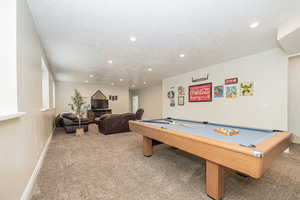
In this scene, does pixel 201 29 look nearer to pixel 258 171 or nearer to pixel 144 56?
pixel 144 56

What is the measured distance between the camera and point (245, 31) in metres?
2.27

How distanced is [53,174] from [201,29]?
A: 11.7ft

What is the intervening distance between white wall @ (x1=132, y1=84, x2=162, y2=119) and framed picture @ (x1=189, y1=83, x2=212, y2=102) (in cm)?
362

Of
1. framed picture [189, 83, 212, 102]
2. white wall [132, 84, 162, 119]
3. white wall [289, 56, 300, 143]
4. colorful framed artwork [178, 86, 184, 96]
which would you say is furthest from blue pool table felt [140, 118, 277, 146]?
white wall [132, 84, 162, 119]

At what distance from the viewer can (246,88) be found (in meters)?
3.40

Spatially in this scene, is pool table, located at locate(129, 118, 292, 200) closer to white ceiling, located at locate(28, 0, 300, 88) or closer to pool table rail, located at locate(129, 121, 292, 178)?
pool table rail, located at locate(129, 121, 292, 178)

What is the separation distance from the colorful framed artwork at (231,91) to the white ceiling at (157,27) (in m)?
0.92

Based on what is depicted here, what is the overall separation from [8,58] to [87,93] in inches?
280

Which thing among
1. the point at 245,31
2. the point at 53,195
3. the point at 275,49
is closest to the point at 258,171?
the point at 53,195

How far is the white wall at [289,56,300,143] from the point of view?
3404mm

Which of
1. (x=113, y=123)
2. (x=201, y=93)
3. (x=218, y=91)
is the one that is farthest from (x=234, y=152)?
(x=113, y=123)

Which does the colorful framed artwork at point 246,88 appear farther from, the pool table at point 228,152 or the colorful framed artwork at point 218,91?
the pool table at point 228,152

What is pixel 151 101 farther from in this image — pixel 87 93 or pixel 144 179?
pixel 144 179

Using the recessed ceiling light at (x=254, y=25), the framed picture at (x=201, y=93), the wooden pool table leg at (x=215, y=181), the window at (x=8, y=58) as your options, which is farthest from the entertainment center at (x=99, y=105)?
the recessed ceiling light at (x=254, y=25)
